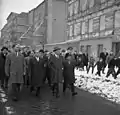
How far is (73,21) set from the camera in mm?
38469

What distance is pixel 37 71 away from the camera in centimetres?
855

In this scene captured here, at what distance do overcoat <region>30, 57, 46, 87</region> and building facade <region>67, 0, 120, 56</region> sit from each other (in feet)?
60.4

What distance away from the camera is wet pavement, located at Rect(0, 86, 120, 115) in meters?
6.40

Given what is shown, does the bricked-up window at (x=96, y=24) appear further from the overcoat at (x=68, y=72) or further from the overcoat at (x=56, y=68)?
the overcoat at (x=56, y=68)

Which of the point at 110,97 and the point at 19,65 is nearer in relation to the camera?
the point at 19,65

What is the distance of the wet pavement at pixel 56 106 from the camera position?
640 cm

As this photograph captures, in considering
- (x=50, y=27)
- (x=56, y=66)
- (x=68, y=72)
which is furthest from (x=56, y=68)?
(x=50, y=27)

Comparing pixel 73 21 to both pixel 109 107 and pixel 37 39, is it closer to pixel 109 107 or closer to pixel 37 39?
pixel 37 39

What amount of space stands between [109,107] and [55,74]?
2.23 metres

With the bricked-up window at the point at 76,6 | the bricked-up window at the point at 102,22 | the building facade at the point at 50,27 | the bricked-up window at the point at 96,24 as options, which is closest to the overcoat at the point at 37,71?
the bricked-up window at the point at 102,22

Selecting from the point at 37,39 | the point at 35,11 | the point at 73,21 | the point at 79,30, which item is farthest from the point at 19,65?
the point at 35,11

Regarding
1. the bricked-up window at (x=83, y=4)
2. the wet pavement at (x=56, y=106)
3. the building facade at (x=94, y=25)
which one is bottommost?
the wet pavement at (x=56, y=106)

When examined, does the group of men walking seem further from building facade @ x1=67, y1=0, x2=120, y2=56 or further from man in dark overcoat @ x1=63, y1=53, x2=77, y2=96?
building facade @ x1=67, y1=0, x2=120, y2=56

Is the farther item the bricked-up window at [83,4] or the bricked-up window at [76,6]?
the bricked-up window at [76,6]
